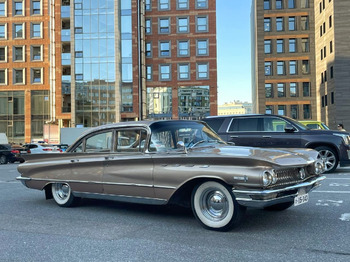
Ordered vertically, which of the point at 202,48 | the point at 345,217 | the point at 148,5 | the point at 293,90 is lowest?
the point at 345,217

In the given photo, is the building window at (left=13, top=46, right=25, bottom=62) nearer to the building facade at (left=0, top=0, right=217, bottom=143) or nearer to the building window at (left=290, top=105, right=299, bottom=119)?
the building facade at (left=0, top=0, right=217, bottom=143)

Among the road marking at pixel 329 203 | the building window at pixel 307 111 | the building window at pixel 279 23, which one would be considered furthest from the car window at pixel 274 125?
the building window at pixel 279 23

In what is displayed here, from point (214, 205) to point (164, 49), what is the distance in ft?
138

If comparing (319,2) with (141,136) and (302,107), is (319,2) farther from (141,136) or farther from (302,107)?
(141,136)

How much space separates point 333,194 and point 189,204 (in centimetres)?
365

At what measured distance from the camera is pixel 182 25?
45.2 metres

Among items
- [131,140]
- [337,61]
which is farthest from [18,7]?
[131,140]

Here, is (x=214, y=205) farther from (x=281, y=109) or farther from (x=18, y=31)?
(x=281, y=109)

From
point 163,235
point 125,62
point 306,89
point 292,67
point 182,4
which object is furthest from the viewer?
point 292,67

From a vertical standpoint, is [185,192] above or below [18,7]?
below

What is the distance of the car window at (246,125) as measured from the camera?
11.3 m

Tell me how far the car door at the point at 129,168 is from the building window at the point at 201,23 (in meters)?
40.8

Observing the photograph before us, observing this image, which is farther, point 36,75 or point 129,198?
point 36,75

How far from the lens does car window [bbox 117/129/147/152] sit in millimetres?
5645
